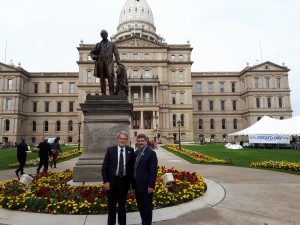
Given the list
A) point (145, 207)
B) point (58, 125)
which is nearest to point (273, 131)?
point (145, 207)

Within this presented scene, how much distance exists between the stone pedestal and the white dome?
83264 millimetres

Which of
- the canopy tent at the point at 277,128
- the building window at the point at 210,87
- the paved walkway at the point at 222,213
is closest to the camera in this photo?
the paved walkway at the point at 222,213

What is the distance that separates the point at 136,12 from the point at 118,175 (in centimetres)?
9084

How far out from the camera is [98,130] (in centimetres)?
948

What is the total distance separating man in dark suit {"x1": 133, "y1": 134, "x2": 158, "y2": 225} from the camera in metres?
5.20

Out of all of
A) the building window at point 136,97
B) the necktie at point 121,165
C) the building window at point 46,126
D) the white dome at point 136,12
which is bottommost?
the necktie at point 121,165

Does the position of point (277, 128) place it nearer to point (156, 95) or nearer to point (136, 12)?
point (156, 95)

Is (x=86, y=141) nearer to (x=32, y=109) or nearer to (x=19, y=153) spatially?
(x=19, y=153)

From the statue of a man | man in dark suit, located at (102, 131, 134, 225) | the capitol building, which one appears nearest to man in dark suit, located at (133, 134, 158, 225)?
→ man in dark suit, located at (102, 131, 134, 225)

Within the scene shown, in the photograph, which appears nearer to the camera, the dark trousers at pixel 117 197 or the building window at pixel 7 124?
the dark trousers at pixel 117 197

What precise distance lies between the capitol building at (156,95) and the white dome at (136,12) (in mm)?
8347

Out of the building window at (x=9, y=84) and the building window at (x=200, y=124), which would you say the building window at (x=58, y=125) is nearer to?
the building window at (x=9, y=84)

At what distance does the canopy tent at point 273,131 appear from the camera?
36969mm

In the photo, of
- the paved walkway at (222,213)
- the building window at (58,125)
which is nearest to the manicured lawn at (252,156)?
the paved walkway at (222,213)
